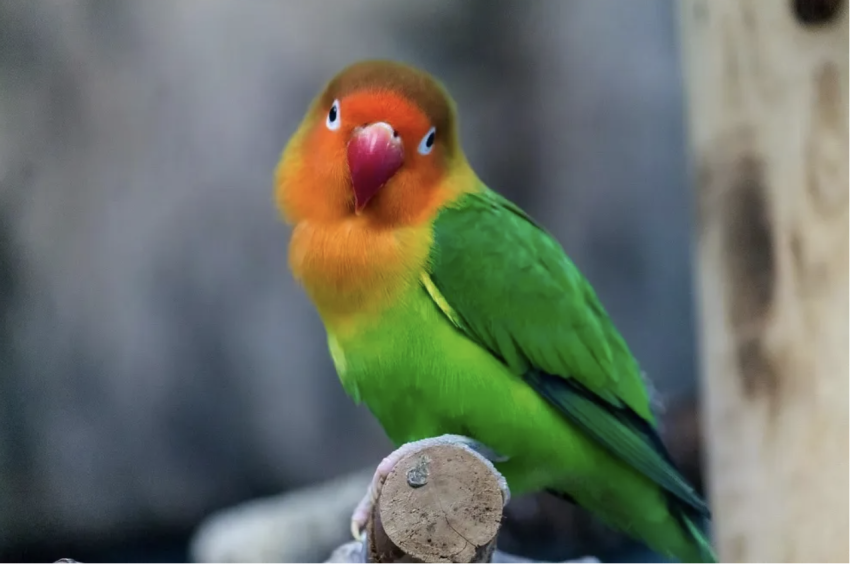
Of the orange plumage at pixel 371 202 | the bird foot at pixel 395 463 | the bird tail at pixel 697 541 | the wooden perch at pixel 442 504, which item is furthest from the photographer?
the bird tail at pixel 697 541

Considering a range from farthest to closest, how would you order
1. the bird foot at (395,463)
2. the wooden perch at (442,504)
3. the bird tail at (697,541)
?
the bird tail at (697,541) → the bird foot at (395,463) → the wooden perch at (442,504)

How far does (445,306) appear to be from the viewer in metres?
0.92

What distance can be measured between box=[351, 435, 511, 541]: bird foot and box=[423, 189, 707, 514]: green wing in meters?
0.12

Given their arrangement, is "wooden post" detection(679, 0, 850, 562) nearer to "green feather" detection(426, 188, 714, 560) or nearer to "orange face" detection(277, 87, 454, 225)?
"green feather" detection(426, 188, 714, 560)

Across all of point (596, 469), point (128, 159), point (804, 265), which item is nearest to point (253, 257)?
point (128, 159)

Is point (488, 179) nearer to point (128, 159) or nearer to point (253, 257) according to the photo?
point (253, 257)

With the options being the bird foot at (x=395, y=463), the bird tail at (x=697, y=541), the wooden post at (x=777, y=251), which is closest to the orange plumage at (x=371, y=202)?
the bird foot at (x=395, y=463)

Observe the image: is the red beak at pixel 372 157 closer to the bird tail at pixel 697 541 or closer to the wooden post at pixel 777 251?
the wooden post at pixel 777 251

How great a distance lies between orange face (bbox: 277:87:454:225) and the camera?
0.91m

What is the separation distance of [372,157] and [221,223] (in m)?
0.48

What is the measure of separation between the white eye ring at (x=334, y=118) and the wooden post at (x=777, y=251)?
1.82 ft

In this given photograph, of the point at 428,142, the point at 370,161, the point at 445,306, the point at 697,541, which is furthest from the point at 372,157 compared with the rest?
the point at 697,541

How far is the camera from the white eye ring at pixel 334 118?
0.96 meters

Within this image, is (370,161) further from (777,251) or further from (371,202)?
(777,251)
